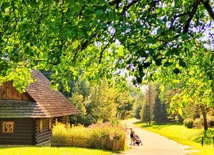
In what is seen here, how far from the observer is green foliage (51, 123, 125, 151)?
23.4 metres

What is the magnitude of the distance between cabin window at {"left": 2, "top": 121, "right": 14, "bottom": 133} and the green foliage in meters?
4.21

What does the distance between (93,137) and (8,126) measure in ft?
25.3

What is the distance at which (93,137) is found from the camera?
77.9ft

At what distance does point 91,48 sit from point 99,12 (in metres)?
6.25

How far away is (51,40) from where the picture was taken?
8.68 metres

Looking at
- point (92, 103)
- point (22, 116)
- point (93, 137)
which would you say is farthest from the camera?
point (92, 103)

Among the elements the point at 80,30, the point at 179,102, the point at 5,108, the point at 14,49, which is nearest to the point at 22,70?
the point at 14,49

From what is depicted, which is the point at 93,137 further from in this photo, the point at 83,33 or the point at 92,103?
the point at 83,33

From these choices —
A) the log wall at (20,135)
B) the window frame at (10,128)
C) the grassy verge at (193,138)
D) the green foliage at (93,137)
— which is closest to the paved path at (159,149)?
the grassy verge at (193,138)

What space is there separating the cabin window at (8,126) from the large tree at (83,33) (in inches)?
604

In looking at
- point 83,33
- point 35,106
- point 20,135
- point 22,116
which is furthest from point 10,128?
point 83,33

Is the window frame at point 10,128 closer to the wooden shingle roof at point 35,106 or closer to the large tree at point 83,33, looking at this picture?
the wooden shingle roof at point 35,106

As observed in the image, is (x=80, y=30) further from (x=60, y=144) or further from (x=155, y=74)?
(x=60, y=144)

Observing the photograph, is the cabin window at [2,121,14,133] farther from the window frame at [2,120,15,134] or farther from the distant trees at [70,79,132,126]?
the distant trees at [70,79,132,126]
